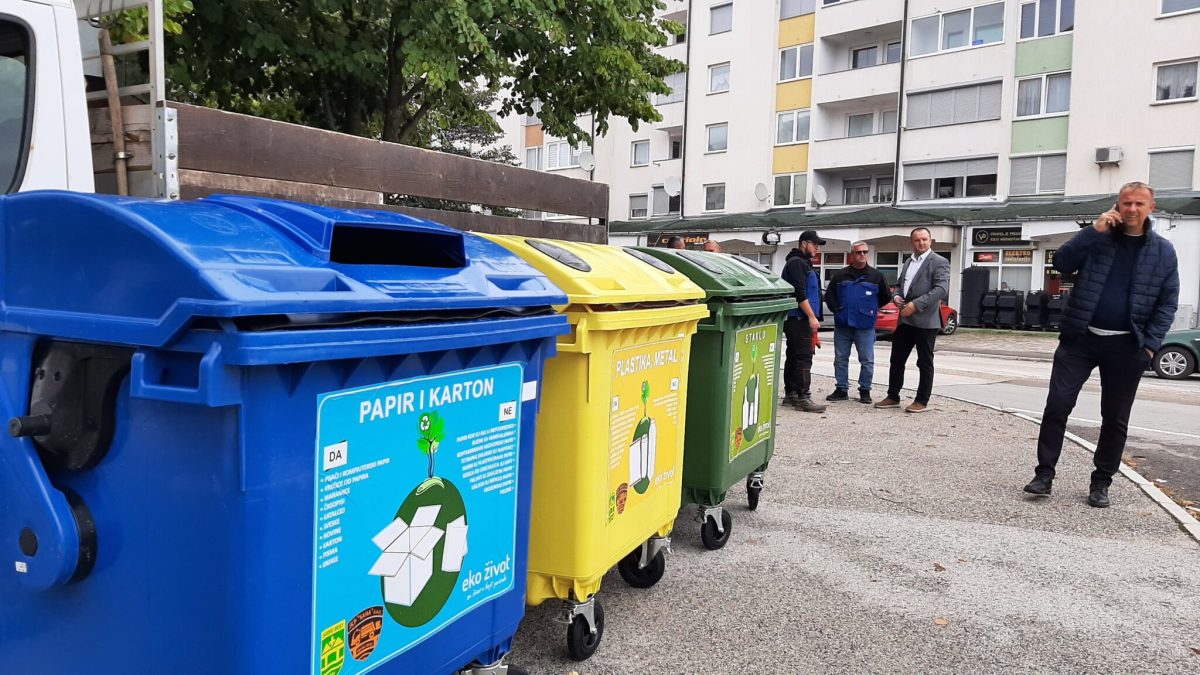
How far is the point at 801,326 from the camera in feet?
30.0

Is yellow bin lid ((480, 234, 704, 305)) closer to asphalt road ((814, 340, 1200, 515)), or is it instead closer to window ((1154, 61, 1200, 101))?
asphalt road ((814, 340, 1200, 515))

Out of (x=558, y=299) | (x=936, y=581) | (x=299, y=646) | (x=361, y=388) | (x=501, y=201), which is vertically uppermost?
(x=501, y=201)

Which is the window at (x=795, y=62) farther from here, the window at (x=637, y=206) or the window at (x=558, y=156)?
the window at (x=558, y=156)

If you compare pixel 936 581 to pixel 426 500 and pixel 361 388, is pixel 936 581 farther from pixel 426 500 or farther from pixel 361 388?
pixel 361 388

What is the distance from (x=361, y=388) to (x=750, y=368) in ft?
9.91

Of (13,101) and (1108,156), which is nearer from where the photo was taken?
(13,101)

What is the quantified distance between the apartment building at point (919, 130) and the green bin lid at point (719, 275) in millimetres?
14173

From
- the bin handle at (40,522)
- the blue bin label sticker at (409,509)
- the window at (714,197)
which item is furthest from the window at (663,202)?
the bin handle at (40,522)

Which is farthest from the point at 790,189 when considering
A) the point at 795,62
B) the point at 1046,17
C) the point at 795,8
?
the point at 1046,17

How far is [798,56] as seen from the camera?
33625mm

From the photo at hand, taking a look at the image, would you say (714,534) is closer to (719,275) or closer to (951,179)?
(719,275)

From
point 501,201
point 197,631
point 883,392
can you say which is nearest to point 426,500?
point 197,631

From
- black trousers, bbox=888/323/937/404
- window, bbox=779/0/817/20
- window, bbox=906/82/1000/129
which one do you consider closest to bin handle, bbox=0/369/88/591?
black trousers, bbox=888/323/937/404

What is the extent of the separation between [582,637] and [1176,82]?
93.3ft
